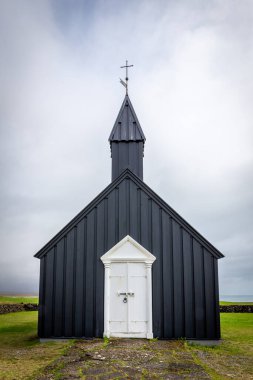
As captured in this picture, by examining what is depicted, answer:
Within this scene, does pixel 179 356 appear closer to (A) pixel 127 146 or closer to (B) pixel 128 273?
(B) pixel 128 273

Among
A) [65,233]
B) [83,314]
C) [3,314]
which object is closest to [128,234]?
[65,233]

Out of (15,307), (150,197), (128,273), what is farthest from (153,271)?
(15,307)

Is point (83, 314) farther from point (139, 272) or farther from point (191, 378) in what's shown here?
point (191, 378)

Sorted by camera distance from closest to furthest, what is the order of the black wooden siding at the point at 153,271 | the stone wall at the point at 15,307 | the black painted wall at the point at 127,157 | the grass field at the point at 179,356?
the grass field at the point at 179,356, the black wooden siding at the point at 153,271, the black painted wall at the point at 127,157, the stone wall at the point at 15,307

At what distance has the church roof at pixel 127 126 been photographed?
51.6ft

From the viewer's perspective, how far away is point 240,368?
342 inches

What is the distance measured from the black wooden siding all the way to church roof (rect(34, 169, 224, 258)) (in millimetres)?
53

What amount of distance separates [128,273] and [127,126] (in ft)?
22.4

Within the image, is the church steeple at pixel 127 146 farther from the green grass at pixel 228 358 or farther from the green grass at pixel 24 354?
the green grass at pixel 228 358

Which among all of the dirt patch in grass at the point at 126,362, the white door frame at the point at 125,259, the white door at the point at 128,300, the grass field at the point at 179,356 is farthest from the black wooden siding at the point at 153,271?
the dirt patch in grass at the point at 126,362

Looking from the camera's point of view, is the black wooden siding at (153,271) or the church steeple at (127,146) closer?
the black wooden siding at (153,271)


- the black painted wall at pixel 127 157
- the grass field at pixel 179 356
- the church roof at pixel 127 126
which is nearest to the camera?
the grass field at pixel 179 356

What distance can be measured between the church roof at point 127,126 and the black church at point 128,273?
2667mm

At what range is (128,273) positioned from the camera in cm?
1285
